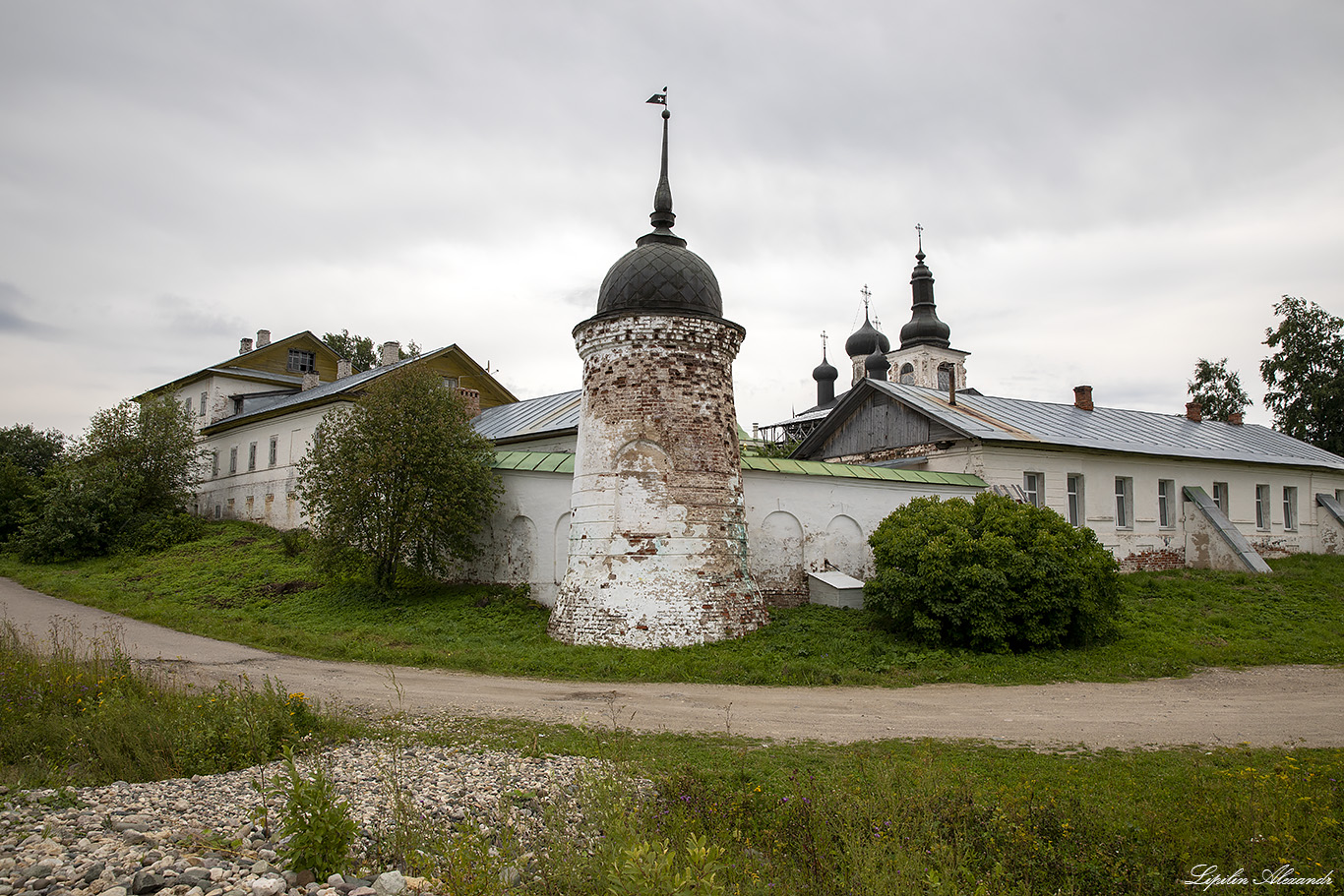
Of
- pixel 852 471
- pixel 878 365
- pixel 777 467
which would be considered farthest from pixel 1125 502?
pixel 878 365

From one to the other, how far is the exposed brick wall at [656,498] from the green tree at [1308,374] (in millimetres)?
35312

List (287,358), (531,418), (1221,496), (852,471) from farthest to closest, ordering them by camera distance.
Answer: (287,358), (531,418), (1221,496), (852,471)

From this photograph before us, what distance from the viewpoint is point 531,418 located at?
90.4 ft

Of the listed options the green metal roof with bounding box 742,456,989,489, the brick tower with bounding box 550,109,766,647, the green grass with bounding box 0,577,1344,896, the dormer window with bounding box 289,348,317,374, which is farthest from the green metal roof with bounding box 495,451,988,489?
the dormer window with bounding box 289,348,317,374

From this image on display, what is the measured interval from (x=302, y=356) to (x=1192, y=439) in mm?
39265

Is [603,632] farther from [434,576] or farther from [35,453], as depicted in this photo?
[35,453]

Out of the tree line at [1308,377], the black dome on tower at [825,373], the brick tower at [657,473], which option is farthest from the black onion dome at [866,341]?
the brick tower at [657,473]

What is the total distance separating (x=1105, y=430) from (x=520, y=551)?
17989mm

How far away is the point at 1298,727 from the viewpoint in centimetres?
896

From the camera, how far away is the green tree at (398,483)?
57.3ft

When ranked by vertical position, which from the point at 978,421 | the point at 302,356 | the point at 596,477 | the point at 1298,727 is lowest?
the point at 1298,727

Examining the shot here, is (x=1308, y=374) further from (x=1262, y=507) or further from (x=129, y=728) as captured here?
(x=129, y=728)

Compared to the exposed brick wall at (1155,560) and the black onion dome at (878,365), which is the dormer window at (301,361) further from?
the exposed brick wall at (1155,560)

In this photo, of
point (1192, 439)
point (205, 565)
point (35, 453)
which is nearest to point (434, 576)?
point (205, 565)
